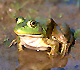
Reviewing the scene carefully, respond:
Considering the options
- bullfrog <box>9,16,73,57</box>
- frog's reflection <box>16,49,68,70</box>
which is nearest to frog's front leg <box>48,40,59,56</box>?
bullfrog <box>9,16,73,57</box>

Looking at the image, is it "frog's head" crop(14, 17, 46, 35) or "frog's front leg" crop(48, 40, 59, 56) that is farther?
"frog's front leg" crop(48, 40, 59, 56)

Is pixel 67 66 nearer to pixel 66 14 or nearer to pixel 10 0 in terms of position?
pixel 66 14

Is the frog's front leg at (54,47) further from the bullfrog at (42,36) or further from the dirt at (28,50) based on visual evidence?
the dirt at (28,50)

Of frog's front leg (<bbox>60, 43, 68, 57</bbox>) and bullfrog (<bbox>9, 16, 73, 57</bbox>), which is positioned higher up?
bullfrog (<bbox>9, 16, 73, 57</bbox>)

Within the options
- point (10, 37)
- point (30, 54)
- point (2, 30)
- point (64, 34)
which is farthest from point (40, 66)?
point (2, 30)

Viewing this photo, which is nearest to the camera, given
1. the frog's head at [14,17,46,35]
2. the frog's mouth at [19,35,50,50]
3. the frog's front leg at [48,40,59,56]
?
the frog's head at [14,17,46,35]

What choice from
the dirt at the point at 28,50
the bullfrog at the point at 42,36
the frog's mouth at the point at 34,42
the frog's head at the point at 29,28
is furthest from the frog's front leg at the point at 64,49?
the frog's head at the point at 29,28

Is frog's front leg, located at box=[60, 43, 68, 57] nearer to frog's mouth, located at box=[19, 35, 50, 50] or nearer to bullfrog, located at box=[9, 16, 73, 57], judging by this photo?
bullfrog, located at box=[9, 16, 73, 57]

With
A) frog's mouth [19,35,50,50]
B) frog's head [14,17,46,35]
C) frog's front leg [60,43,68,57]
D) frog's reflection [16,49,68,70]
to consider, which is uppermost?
frog's head [14,17,46,35]
